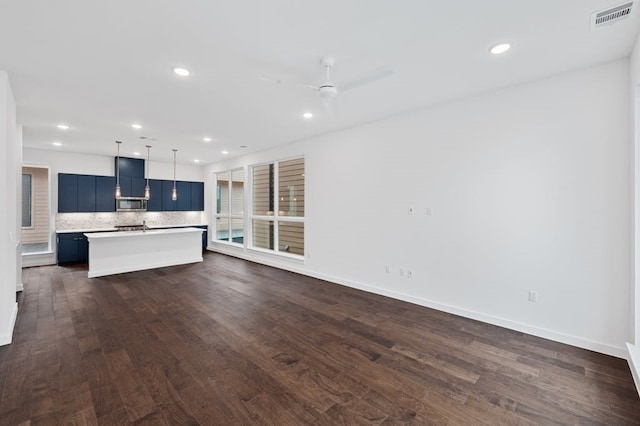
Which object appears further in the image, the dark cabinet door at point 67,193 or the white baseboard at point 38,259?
the dark cabinet door at point 67,193

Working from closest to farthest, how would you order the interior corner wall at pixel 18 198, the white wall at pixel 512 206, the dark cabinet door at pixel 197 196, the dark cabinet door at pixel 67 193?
the white wall at pixel 512 206 → the interior corner wall at pixel 18 198 → the dark cabinet door at pixel 67 193 → the dark cabinet door at pixel 197 196

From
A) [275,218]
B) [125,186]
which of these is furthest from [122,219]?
[275,218]

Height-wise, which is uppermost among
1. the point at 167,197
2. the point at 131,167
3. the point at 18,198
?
the point at 131,167


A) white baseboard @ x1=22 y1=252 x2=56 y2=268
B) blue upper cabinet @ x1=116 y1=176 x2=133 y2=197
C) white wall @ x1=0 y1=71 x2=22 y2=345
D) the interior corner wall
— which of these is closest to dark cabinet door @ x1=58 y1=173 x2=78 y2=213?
blue upper cabinet @ x1=116 y1=176 x2=133 y2=197

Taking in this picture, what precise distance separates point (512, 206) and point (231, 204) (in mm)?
7387

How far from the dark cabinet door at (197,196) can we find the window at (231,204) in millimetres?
724

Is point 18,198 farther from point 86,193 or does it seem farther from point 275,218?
point 275,218

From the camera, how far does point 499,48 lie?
2576 millimetres

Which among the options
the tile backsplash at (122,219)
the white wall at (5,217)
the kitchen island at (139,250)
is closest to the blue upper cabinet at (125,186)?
the tile backsplash at (122,219)

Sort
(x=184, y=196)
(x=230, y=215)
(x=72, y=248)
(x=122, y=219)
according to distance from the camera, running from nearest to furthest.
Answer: (x=72, y=248)
(x=122, y=219)
(x=230, y=215)
(x=184, y=196)

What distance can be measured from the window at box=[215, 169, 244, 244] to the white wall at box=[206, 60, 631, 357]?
465cm

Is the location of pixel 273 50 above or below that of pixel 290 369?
above

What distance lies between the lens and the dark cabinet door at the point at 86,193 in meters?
7.27

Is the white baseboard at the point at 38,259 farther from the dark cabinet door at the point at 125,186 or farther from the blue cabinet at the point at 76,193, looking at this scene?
the dark cabinet door at the point at 125,186
